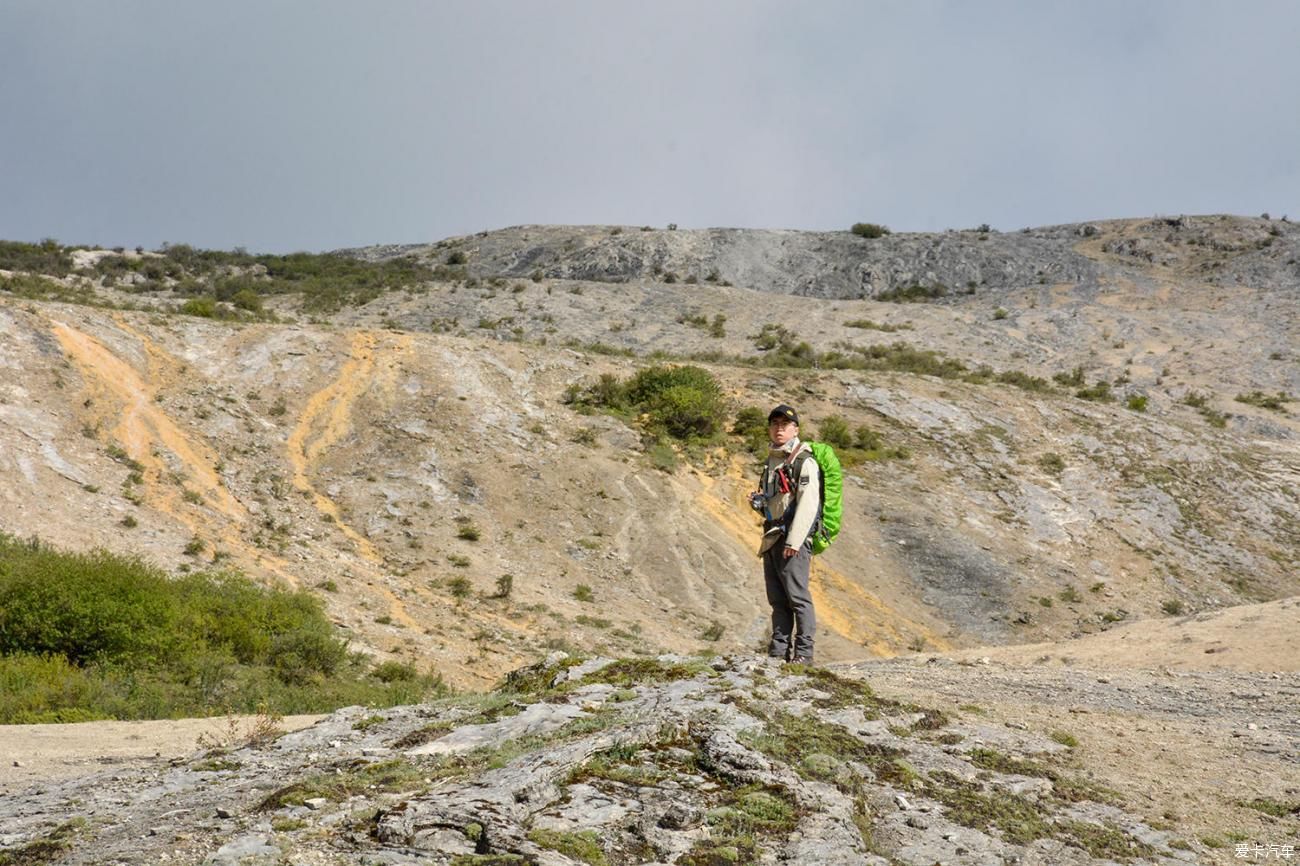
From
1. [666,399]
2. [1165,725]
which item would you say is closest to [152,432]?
[666,399]

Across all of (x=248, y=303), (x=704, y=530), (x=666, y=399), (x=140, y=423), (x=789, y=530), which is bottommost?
(x=704, y=530)

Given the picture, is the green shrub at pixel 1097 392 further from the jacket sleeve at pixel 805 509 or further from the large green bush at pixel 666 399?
the jacket sleeve at pixel 805 509

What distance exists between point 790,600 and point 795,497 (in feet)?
2.70

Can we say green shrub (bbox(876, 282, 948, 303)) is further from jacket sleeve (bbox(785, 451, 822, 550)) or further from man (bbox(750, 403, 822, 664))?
jacket sleeve (bbox(785, 451, 822, 550))

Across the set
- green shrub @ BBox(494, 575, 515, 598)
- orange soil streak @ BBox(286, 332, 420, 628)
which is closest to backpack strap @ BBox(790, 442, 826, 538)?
orange soil streak @ BBox(286, 332, 420, 628)

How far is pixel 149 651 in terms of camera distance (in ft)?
37.8

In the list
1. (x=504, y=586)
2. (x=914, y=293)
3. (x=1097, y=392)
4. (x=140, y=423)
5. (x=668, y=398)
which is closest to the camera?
(x=504, y=586)

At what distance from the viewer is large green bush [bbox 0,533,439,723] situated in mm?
10203

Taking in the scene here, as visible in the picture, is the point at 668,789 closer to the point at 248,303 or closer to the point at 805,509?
the point at 805,509

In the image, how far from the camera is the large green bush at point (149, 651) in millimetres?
10203

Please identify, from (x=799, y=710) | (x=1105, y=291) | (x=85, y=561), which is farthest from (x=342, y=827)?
(x=1105, y=291)

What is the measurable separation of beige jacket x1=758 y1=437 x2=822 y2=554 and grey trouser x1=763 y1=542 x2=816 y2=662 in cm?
15

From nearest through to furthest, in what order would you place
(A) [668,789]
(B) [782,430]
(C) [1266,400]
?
(A) [668,789] < (B) [782,430] < (C) [1266,400]

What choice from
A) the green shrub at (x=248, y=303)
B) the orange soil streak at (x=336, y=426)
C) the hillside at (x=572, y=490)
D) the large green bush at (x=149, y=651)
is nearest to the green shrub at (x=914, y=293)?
the hillside at (x=572, y=490)
